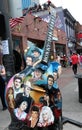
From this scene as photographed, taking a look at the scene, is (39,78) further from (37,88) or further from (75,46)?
(75,46)

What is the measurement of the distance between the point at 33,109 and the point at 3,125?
3.41m

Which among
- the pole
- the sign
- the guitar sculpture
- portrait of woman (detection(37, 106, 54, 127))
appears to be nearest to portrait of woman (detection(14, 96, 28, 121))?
the guitar sculpture

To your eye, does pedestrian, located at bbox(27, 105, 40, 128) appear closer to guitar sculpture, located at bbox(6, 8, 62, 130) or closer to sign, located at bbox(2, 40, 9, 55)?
guitar sculpture, located at bbox(6, 8, 62, 130)

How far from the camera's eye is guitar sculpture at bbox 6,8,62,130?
403 cm

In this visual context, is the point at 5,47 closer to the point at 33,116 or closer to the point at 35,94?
the point at 35,94

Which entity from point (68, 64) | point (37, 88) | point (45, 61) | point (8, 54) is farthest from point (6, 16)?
point (68, 64)

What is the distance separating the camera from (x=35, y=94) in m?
4.05

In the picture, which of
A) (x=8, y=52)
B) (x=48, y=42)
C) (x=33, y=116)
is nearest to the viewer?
(x=33, y=116)

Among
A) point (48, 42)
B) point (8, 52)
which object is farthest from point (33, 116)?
point (8, 52)

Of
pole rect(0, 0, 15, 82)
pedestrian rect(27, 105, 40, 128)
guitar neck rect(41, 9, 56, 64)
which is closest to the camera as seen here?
pedestrian rect(27, 105, 40, 128)

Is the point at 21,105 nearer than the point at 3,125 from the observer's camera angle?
Yes

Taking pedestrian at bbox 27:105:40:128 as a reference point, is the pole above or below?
above

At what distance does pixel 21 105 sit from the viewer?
13.3 ft

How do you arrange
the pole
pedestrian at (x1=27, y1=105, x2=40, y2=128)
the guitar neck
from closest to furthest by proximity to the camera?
pedestrian at (x1=27, y1=105, x2=40, y2=128) < the guitar neck < the pole
